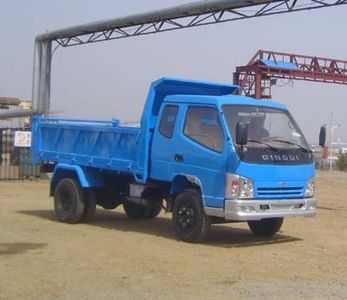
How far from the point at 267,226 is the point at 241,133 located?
2.87 metres

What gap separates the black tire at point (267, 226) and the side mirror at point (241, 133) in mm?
2483

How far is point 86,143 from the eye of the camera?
14.1m

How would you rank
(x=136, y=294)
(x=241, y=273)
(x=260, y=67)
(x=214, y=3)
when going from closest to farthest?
1. (x=136, y=294)
2. (x=241, y=273)
3. (x=214, y=3)
4. (x=260, y=67)

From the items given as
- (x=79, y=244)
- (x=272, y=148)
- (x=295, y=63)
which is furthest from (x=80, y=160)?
(x=295, y=63)

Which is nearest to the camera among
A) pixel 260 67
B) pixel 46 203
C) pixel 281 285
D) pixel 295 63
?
pixel 281 285

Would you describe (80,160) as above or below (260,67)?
below

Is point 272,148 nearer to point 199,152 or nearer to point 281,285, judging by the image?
point 199,152

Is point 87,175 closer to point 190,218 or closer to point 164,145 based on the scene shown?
point 164,145

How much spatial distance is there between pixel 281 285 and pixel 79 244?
4140 mm

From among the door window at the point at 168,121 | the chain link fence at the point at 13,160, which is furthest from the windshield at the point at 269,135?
the chain link fence at the point at 13,160

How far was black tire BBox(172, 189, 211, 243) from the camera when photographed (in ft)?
37.5

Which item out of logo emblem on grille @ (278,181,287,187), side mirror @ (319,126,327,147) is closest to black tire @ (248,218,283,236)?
logo emblem on grille @ (278,181,287,187)

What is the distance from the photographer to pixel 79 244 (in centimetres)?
1120

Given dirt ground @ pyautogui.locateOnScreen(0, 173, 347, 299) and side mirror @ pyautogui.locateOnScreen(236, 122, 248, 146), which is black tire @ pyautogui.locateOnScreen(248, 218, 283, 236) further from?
side mirror @ pyautogui.locateOnScreen(236, 122, 248, 146)
